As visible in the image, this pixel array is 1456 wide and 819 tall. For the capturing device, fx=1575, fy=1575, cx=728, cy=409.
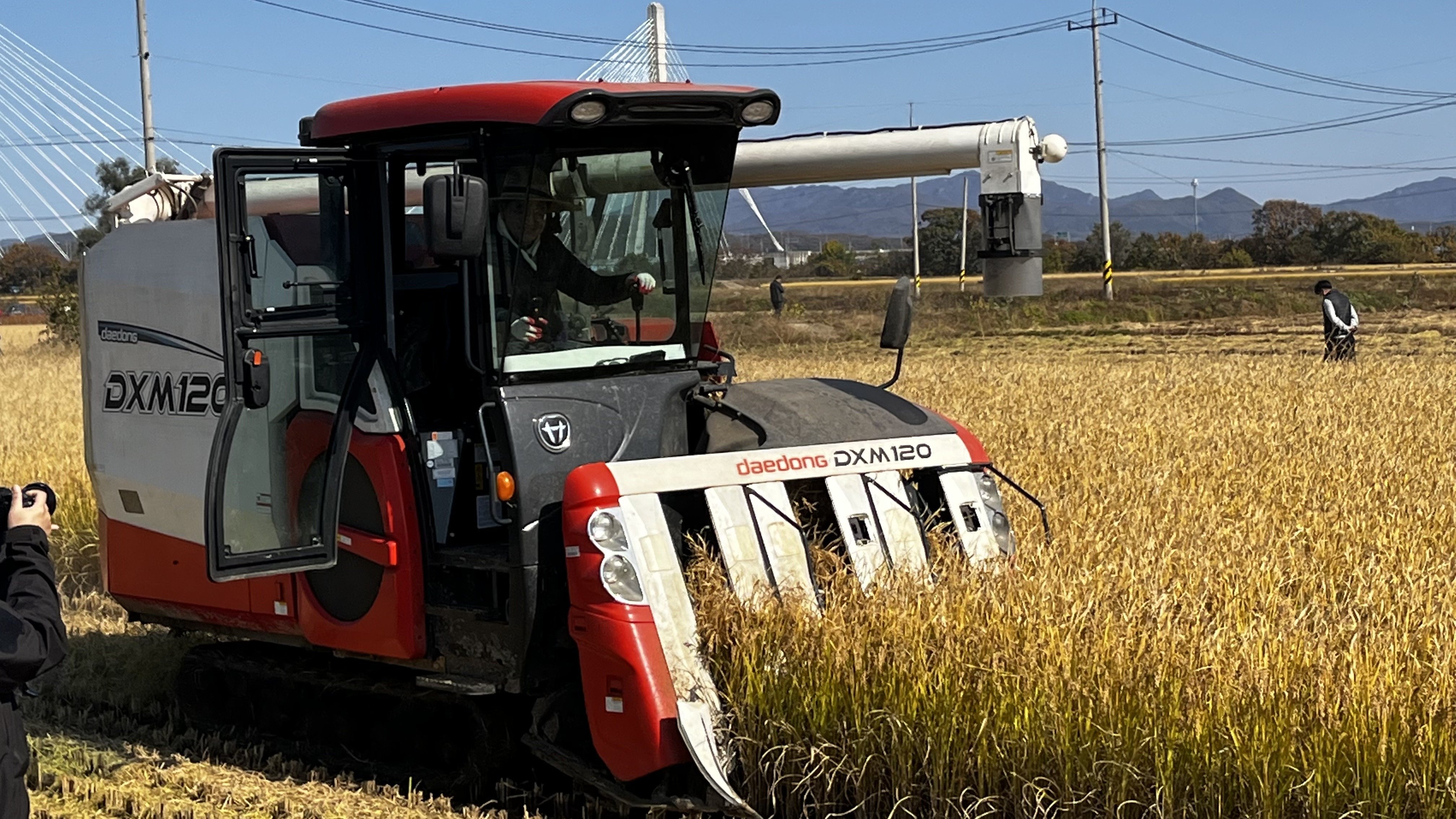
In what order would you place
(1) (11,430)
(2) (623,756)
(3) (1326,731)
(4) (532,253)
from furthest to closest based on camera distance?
(1) (11,430) → (4) (532,253) → (2) (623,756) → (3) (1326,731)

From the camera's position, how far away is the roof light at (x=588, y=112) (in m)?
5.41

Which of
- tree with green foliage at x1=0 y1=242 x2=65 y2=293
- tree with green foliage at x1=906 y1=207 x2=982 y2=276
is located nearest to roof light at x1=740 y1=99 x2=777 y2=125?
tree with green foliage at x1=906 y1=207 x2=982 y2=276

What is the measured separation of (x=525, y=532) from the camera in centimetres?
561

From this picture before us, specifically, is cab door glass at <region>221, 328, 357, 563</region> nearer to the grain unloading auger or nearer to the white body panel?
the grain unloading auger

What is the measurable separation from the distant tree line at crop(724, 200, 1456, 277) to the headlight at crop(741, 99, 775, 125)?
57709 mm

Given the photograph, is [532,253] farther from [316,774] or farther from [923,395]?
[923,395]

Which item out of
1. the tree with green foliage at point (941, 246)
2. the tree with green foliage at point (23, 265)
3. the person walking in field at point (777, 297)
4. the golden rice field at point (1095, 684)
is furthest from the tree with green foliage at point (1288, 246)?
the golden rice field at point (1095, 684)

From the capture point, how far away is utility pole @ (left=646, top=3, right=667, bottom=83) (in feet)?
43.2

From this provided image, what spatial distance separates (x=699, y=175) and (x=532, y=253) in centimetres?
80

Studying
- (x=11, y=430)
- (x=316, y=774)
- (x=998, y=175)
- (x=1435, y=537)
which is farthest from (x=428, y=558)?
(x=11, y=430)

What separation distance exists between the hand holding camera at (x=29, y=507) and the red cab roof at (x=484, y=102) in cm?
223

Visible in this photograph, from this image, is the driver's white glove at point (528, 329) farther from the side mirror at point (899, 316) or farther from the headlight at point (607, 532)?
the side mirror at point (899, 316)

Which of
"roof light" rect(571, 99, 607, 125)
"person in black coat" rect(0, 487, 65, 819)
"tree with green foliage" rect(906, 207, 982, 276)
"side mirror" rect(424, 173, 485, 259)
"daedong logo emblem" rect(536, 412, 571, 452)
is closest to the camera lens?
"person in black coat" rect(0, 487, 65, 819)

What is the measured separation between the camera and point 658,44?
1423cm
